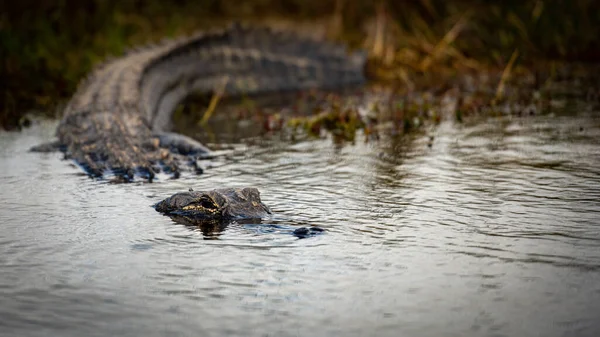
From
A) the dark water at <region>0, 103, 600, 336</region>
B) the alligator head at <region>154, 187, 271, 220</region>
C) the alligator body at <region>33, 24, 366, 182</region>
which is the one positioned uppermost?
the alligator body at <region>33, 24, 366, 182</region>

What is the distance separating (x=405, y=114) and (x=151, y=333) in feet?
22.2

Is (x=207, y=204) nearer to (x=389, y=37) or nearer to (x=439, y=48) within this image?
(x=439, y=48)

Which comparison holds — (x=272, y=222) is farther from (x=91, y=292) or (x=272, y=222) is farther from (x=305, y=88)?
(x=305, y=88)

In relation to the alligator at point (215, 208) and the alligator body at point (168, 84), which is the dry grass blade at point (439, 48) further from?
the alligator at point (215, 208)

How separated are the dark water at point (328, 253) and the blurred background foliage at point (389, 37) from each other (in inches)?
199

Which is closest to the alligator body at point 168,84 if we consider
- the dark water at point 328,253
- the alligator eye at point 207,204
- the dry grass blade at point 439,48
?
the dark water at point 328,253

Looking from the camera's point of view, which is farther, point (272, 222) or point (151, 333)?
point (272, 222)

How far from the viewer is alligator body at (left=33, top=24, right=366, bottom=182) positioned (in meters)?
7.98

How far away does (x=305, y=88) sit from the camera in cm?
1370

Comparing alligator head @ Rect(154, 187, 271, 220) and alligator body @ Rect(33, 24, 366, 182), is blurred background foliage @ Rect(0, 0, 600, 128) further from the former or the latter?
alligator head @ Rect(154, 187, 271, 220)

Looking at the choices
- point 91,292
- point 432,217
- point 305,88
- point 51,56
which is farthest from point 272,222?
point 51,56

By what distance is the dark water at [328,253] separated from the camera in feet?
13.4

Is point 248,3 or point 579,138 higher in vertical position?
point 248,3

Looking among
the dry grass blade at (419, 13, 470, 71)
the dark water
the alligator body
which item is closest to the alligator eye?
the dark water
